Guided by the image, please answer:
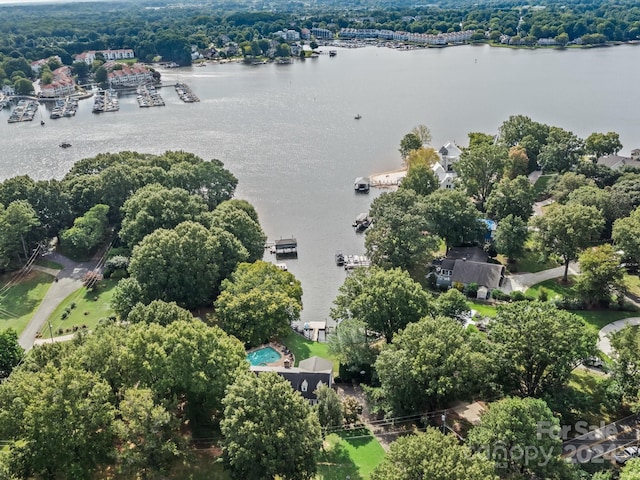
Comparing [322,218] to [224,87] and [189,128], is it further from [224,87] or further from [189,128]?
[224,87]

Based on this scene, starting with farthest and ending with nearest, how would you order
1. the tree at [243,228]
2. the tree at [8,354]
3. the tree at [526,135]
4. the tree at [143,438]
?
the tree at [526,135] → the tree at [243,228] → the tree at [8,354] → the tree at [143,438]

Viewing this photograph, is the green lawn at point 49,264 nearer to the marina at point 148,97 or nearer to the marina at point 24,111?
the marina at point 24,111

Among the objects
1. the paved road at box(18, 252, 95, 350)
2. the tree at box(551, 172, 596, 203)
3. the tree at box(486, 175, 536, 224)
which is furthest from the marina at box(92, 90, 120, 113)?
the tree at box(551, 172, 596, 203)

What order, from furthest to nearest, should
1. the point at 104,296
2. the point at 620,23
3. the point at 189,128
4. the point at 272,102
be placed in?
the point at 620,23 < the point at 272,102 < the point at 189,128 < the point at 104,296

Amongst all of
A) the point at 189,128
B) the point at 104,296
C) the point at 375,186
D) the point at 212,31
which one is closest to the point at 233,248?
the point at 104,296

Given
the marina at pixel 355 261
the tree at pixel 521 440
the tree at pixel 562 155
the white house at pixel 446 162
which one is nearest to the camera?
the tree at pixel 521 440

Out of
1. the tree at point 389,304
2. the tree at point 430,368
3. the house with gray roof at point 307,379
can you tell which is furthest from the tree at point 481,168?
the house with gray roof at point 307,379
